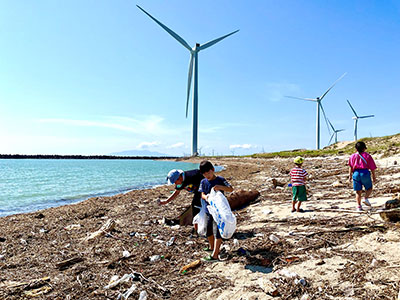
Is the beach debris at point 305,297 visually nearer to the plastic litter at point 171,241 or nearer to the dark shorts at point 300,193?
the plastic litter at point 171,241

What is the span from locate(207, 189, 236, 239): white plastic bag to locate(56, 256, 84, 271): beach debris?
3.01 metres

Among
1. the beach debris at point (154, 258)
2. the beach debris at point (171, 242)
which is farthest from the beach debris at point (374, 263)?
the beach debris at point (171, 242)

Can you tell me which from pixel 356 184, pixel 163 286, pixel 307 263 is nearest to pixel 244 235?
pixel 307 263

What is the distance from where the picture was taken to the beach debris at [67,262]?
543 centimetres

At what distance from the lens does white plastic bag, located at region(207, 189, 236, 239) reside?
15.6 feet

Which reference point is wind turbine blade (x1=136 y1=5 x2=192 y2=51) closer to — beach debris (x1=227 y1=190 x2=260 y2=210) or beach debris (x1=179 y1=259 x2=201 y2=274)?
beach debris (x1=227 y1=190 x2=260 y2=210)

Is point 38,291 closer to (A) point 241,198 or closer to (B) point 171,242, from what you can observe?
(B) point 171,242

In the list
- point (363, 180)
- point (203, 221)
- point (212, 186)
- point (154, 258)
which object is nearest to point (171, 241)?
point (154, 258)

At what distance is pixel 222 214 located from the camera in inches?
189

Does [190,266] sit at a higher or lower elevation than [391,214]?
lower

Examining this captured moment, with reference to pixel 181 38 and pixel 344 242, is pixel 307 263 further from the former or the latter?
pixel 181 38

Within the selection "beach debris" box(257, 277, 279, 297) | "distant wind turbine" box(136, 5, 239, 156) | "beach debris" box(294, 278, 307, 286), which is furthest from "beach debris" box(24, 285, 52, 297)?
"distant wind turbine" box(136, 5, 239, 156)

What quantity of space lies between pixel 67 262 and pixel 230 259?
128 inches

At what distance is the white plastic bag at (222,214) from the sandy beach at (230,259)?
0.64m
